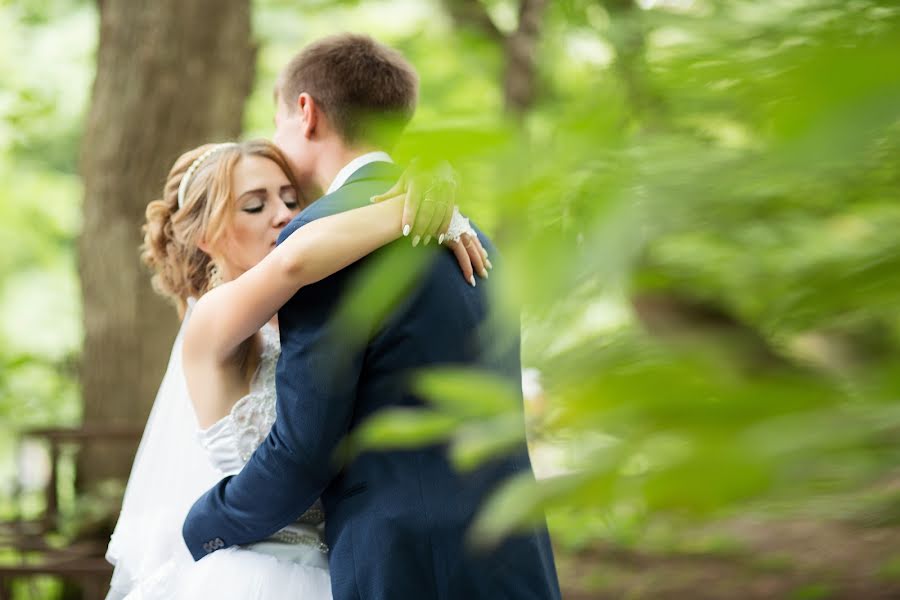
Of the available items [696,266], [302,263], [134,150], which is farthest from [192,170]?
[134,150]

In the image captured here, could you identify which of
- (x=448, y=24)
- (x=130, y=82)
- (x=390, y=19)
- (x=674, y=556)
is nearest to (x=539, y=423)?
(x=130, y=82)

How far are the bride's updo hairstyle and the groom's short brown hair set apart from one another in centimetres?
30

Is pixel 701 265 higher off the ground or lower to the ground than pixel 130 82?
lower

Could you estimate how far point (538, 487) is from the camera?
0.56 m

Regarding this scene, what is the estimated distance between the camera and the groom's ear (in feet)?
8.32

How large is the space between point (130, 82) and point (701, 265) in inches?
212

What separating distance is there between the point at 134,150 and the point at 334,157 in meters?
3.69

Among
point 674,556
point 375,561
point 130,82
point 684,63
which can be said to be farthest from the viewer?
point 674,556

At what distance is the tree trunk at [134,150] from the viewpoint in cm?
592

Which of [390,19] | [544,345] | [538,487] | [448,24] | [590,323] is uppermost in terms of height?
[390,19]

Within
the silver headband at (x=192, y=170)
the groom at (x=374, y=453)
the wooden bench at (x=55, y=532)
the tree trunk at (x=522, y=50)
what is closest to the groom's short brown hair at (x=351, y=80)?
the groom at (x=374, y=453)

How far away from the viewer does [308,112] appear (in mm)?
2553

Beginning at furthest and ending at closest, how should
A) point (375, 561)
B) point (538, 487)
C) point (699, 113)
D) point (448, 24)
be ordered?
point (448, 24) < point (375, 561) < point (699, 113) < point (538, 487)

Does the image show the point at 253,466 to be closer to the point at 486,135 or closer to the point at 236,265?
the point at 236,265
